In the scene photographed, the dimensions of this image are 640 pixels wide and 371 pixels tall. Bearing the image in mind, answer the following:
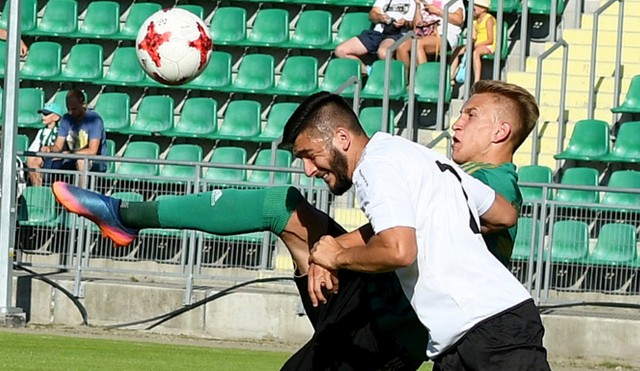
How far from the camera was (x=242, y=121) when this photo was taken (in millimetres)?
16828

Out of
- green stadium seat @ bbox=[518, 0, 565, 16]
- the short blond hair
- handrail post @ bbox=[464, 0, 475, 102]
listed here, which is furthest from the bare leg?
the short blond hair

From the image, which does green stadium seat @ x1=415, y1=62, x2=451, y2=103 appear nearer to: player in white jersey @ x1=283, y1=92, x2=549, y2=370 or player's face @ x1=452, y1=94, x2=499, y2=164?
player's face @ x1=452, y1=94, x2=499, y2=164

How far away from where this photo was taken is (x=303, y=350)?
6.56 metres

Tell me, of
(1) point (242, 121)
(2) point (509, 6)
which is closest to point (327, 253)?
(1) point (242, 121)

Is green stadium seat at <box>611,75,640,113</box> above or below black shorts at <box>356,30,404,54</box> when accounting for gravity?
below

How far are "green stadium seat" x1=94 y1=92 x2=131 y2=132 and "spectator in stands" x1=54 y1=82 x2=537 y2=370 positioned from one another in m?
10.2

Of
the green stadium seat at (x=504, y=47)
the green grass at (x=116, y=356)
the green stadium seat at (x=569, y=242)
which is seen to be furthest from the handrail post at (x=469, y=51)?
the green grass at (x=116, y=356)

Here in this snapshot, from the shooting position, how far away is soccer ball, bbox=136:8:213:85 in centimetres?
1190

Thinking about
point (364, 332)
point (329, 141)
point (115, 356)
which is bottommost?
point (115, 356)

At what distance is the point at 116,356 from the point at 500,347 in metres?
6.67

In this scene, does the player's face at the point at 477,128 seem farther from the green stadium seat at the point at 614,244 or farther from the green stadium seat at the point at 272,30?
the green stadium seat at the point at 272,30

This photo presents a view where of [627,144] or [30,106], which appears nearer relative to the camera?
[627,144]

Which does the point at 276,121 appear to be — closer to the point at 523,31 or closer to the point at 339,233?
the point at 523,31

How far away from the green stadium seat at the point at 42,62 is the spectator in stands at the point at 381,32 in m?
3.75
